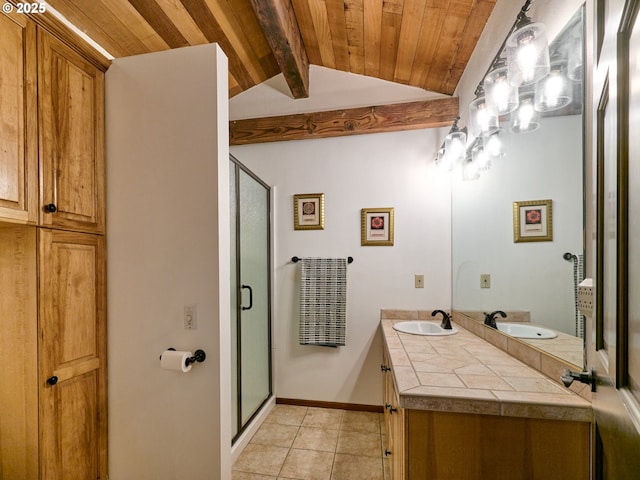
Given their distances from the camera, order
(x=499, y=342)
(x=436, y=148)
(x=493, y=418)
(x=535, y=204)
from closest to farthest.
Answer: (x=493, y=418) < (x=535, y=204) < (x=499, y=342) < (x=436, y=148)

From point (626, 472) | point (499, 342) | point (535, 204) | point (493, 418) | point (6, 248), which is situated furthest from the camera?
point (499, 342)

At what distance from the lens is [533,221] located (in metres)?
1.32

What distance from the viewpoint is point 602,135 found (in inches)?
27.6

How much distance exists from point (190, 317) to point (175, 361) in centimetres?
19

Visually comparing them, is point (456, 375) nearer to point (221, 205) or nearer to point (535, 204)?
point (535, 204)

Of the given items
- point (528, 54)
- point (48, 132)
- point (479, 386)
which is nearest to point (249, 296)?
point (48, 132)

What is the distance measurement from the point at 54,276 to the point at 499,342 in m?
2.17

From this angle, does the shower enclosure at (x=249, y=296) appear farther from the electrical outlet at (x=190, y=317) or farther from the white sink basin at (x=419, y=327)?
the white sink basin at (x=419, y=327)

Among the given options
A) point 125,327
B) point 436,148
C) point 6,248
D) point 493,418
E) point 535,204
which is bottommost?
point 493,418

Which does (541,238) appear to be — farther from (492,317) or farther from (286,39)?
(286,39)

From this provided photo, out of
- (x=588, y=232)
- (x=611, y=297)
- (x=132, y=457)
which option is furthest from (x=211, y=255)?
(x=588, y=232)

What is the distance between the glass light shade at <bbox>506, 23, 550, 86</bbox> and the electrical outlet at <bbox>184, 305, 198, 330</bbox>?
1.69 m

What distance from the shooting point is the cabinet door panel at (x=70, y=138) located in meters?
1.17

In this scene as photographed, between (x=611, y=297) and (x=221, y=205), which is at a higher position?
(x=221, y=205)
